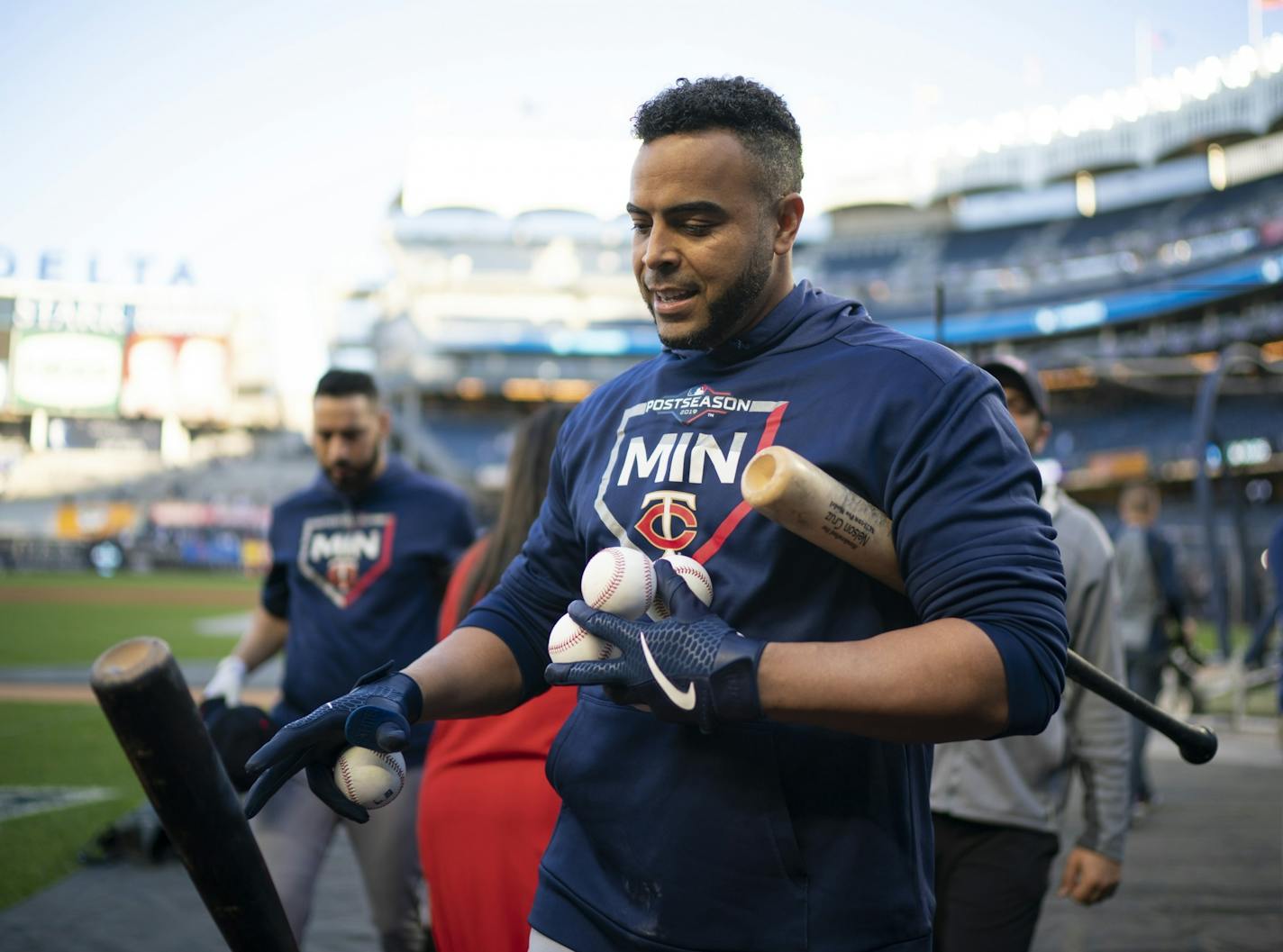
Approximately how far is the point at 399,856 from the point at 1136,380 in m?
40.3

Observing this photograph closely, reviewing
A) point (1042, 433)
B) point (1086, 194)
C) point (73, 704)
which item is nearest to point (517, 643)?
point (1042, 433)

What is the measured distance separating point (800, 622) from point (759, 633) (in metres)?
0.07

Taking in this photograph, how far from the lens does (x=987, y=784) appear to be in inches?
134

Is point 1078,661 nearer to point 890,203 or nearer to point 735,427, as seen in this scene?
point 735,427

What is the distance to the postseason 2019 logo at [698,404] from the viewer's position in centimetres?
196

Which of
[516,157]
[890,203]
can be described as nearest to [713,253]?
[890,203]

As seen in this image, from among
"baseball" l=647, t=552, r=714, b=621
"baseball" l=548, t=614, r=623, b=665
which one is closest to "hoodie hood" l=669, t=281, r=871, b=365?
"baseball" l=647, t=552, r=714, b=621

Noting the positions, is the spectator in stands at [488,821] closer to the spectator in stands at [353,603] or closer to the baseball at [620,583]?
the spectator in stands at [353,603]

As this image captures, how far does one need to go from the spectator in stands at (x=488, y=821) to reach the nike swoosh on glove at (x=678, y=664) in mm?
1506

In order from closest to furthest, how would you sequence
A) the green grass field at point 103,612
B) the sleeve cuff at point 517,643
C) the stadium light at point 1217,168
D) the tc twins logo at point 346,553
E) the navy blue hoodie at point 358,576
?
the sleeve cuff at point 517,643, the navy blue hoodie at point 358,576, the tc twins logo at point 346,553, the green grass field at point 103,612, the stadium light at point 1217,168

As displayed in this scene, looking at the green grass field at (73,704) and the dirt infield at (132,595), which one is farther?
the dirt infield at (132,595)

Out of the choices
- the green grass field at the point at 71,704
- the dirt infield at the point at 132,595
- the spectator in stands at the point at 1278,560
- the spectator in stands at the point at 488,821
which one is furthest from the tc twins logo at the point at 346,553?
the dirt infield at the point at 132,595

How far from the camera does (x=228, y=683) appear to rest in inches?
173

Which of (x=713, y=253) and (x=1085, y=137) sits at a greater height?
(x=1085, y=137)
